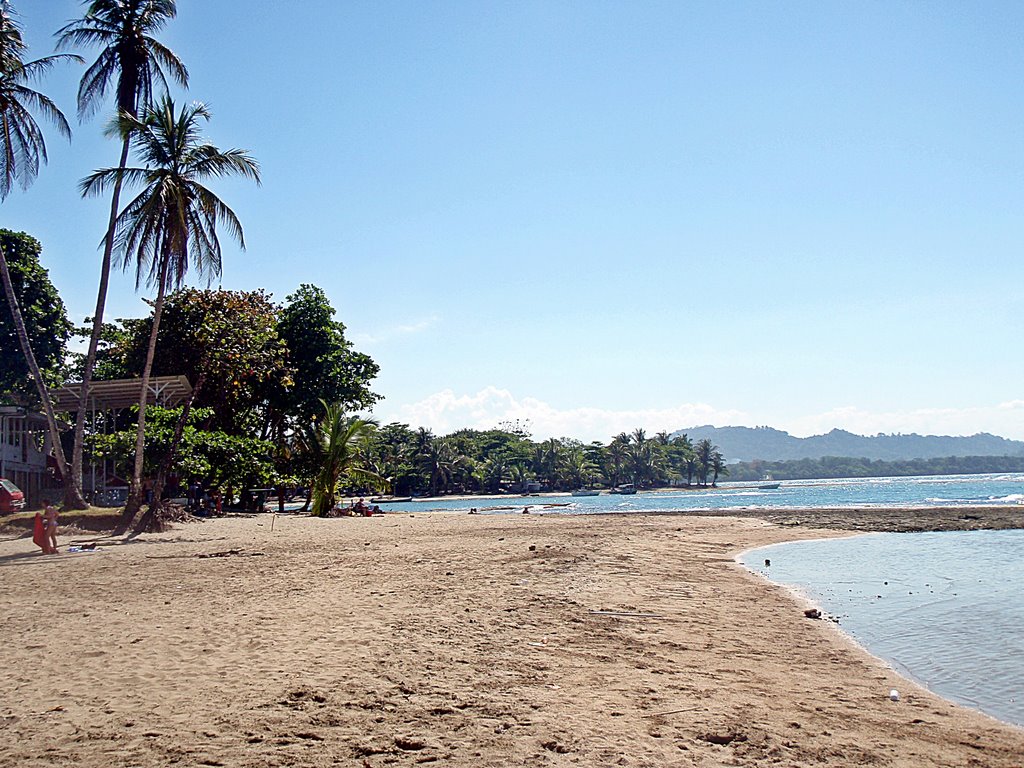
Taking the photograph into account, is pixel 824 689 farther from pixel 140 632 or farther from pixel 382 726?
pixel 140 632

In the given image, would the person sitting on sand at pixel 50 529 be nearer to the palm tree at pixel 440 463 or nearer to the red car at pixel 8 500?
the red car at pixel 8 500

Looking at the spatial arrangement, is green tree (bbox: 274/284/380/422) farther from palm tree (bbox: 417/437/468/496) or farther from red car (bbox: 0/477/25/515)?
palm tree (bbox: 417/437/468/496)

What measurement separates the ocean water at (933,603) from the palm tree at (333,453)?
19.8 metres

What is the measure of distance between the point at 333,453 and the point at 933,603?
27.2 meters

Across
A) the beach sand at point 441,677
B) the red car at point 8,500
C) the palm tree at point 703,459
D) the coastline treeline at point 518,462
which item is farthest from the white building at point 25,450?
the palm tree at point 703,459

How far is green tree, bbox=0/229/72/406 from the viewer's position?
40406 mm

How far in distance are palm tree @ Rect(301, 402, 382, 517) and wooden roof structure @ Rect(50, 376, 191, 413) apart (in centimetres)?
649

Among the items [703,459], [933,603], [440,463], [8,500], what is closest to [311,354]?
[8,500]

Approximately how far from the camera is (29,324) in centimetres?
4112

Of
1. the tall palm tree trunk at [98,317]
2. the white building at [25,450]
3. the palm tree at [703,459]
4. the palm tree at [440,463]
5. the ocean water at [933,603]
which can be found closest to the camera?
the ocean water at [933,603]

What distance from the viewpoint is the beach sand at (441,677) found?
485cm

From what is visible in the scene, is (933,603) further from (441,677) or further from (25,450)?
(25,450)

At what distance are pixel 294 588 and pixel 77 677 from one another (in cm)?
460

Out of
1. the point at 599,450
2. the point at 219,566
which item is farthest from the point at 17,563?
the point at 599,450
